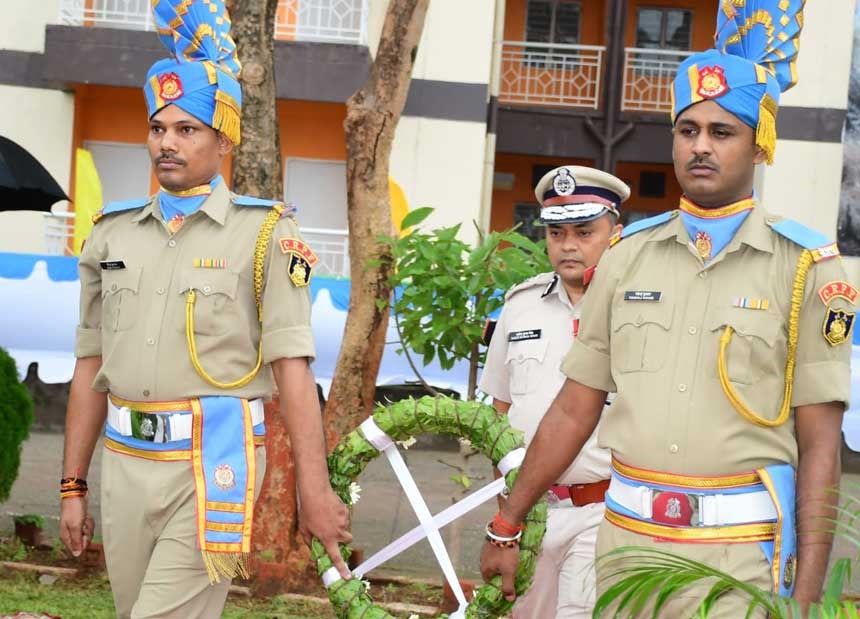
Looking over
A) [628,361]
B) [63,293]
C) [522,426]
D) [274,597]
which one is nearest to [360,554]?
[274,597]

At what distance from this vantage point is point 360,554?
283 inches

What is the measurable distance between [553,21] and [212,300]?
57.7 ft

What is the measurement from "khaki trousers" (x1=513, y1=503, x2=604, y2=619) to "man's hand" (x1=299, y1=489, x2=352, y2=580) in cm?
119

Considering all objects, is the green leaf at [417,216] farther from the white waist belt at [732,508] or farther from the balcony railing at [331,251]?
the balcony railing at [331,251]

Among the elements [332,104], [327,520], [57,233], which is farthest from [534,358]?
[332,104]

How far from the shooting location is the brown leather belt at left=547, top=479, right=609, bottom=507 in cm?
477

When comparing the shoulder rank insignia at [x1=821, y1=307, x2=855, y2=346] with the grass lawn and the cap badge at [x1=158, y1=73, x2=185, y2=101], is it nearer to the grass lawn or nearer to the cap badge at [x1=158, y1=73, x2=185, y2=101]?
the cap badge at [x1=158, y1=73, x2=185, y2=101]

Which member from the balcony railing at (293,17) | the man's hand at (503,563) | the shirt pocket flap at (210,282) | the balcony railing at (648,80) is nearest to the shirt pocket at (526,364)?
the man's hand at (503,563)

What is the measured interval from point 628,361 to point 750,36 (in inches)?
36.4

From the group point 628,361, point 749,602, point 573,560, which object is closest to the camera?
point 749,602

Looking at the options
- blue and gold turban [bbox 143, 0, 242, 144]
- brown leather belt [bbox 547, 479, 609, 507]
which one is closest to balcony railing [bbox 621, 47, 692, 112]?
brown leather belt [bbox 547, 479, 609, 507]

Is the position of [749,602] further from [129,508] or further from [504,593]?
[129,508]

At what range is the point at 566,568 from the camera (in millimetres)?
4820

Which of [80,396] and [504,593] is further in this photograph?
[80,396]
